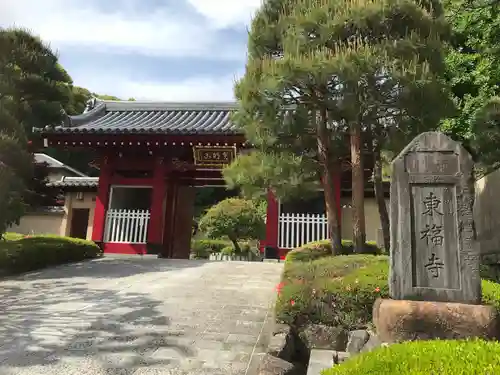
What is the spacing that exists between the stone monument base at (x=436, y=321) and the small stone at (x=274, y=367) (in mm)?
1166

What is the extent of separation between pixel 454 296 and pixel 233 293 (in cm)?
385

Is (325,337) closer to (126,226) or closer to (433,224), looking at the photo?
(433,224)

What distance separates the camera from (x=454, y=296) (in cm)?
468

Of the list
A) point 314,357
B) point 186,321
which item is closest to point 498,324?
point 314,357

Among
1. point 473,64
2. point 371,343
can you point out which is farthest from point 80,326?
point 473,64

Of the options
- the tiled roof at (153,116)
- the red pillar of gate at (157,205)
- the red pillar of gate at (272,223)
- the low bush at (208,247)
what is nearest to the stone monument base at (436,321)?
the red pillar of gate at (272,223)

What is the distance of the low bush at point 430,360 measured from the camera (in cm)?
268

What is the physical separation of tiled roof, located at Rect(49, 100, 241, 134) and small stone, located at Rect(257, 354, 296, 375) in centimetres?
1120

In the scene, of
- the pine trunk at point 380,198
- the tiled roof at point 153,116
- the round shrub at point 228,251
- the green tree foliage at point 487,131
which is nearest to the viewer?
the pine trunk at point 380,198

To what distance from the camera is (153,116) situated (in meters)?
17.9

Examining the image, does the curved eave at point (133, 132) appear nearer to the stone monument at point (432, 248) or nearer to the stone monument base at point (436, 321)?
the stone monument at point (432, 248)

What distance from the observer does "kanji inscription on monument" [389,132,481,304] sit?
4754mm

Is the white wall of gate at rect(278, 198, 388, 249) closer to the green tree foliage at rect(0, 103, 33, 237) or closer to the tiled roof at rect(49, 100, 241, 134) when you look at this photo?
the tiled roof at rect(49, 100, 241, 134)

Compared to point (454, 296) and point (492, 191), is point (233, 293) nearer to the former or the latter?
point (454, 296)
